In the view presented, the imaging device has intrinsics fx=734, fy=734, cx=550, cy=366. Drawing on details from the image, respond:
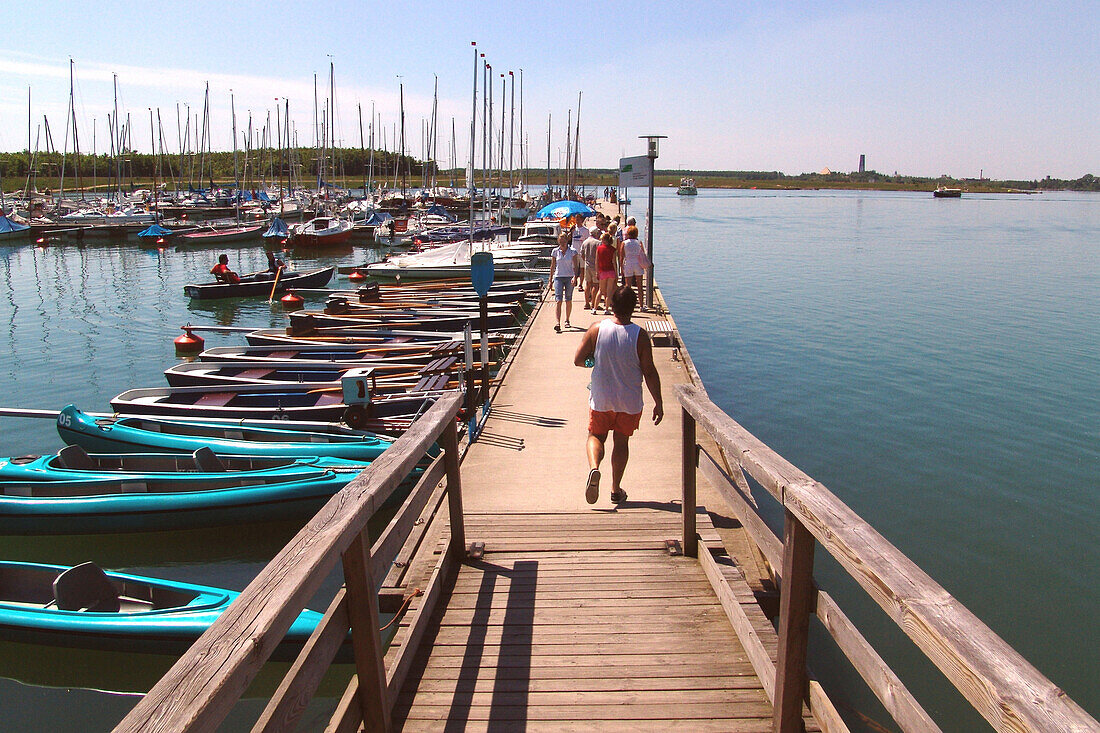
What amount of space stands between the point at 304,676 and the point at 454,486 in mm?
2263

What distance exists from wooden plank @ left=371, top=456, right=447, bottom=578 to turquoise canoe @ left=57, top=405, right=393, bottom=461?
16.2ft

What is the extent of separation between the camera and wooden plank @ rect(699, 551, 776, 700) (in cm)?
329

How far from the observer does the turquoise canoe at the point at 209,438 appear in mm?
9195

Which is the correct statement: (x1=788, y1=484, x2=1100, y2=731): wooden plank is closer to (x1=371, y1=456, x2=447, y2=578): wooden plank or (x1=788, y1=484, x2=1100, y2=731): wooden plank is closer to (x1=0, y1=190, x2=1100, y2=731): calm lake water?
(x1=371, y1=456, x2=447, y2=578): wooden plank

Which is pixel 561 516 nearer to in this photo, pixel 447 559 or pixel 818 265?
pixel 447 559

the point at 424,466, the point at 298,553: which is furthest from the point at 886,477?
the point at 298,553

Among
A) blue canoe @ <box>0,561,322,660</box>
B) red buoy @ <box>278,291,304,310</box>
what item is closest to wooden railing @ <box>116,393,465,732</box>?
blue canoe @ <box>0,561,322,660</box>

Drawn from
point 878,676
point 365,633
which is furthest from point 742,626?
point 365,633

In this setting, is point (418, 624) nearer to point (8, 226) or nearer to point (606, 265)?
point (606, 265)

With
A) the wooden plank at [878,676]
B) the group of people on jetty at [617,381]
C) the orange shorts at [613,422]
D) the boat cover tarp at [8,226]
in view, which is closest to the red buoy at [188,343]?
the group of people on jetty at [617,381]

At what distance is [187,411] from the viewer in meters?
11.0

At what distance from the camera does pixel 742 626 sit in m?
3.73

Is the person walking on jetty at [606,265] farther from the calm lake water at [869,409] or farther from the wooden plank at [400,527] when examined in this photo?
the wooden plank at [400,527]

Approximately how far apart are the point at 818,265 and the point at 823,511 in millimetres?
37776
